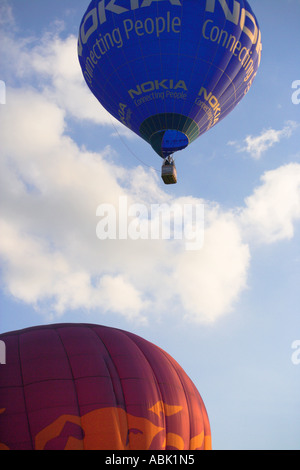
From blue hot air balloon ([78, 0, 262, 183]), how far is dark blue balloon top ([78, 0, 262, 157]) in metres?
0.03

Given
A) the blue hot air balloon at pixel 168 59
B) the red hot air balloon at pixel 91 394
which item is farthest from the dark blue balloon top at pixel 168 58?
the red hot air balloon at pixel 91 394

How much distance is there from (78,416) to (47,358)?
4.86ft

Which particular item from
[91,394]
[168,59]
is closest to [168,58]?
[168,59]

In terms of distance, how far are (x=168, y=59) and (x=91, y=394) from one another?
40.5ft

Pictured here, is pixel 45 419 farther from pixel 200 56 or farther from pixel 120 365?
pixel 200 56

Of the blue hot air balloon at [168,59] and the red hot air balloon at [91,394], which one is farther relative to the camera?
the blue hot air balloon at [168,59]

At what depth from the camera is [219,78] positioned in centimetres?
2070

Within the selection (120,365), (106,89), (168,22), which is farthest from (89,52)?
(120,365)

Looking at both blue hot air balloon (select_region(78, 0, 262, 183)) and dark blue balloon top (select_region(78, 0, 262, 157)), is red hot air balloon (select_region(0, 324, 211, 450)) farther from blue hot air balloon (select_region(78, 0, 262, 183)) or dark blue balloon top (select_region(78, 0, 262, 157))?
dark blue balloon top (select_region(78, 0, 262, 157))

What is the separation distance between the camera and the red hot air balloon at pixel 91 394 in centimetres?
1191

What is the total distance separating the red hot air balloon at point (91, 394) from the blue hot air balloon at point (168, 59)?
9.39m

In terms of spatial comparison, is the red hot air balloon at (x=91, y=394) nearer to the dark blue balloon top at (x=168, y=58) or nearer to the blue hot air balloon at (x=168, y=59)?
the blue hot air balloon at (x=168, y=59)

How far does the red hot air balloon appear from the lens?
11.9m

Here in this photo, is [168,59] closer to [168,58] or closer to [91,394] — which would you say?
[168,58]
